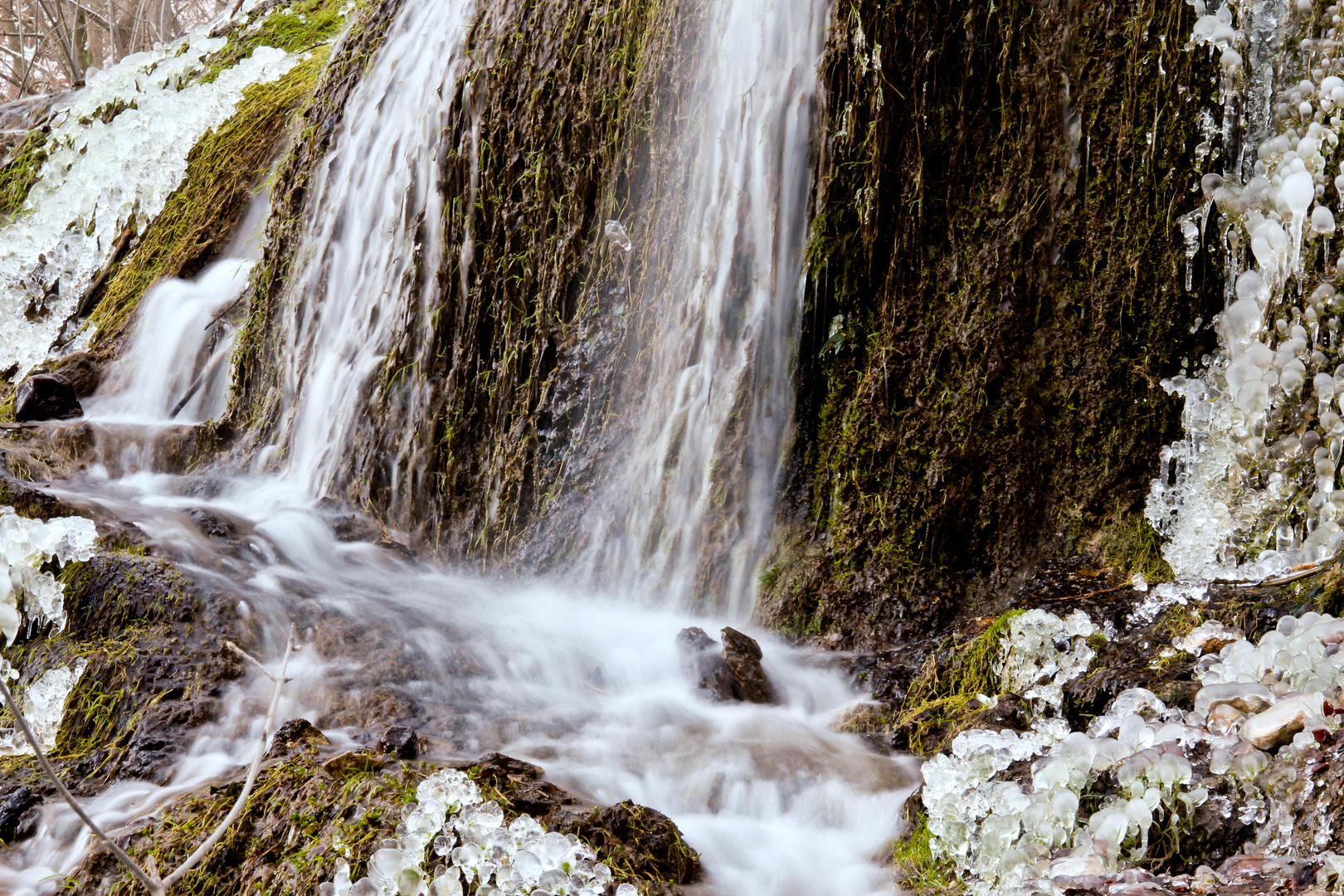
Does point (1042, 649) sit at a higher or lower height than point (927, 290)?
lower

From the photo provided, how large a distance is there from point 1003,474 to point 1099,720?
1.58 metres

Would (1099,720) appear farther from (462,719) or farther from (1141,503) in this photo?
(462,719)

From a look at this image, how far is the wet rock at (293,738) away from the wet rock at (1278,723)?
7.51 feet

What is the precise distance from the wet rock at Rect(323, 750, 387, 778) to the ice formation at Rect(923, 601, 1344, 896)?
135 cm

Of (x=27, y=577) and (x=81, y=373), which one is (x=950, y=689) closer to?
(x=27, y=577)

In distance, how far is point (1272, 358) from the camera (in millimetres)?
3135

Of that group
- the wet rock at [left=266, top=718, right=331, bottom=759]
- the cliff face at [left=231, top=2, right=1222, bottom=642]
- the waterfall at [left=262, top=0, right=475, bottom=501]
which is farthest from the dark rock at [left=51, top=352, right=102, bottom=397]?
the wet rock at [left=266, top=718, right=331, bottom=759]

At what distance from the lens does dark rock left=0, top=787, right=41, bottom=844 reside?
2557 mm

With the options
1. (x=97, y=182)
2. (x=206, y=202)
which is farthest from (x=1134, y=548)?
(x=97, y=182)

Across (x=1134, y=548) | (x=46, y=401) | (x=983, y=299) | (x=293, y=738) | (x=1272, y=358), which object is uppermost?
(x=983, y=299)

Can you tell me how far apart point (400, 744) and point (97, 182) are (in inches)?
285

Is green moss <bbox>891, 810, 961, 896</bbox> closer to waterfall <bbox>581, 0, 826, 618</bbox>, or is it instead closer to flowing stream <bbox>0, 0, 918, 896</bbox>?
flowing stream <bbox>0, 0, 918, 896</bbox>

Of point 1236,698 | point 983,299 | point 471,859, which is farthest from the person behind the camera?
point 983,299

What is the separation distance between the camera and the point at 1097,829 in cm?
192
